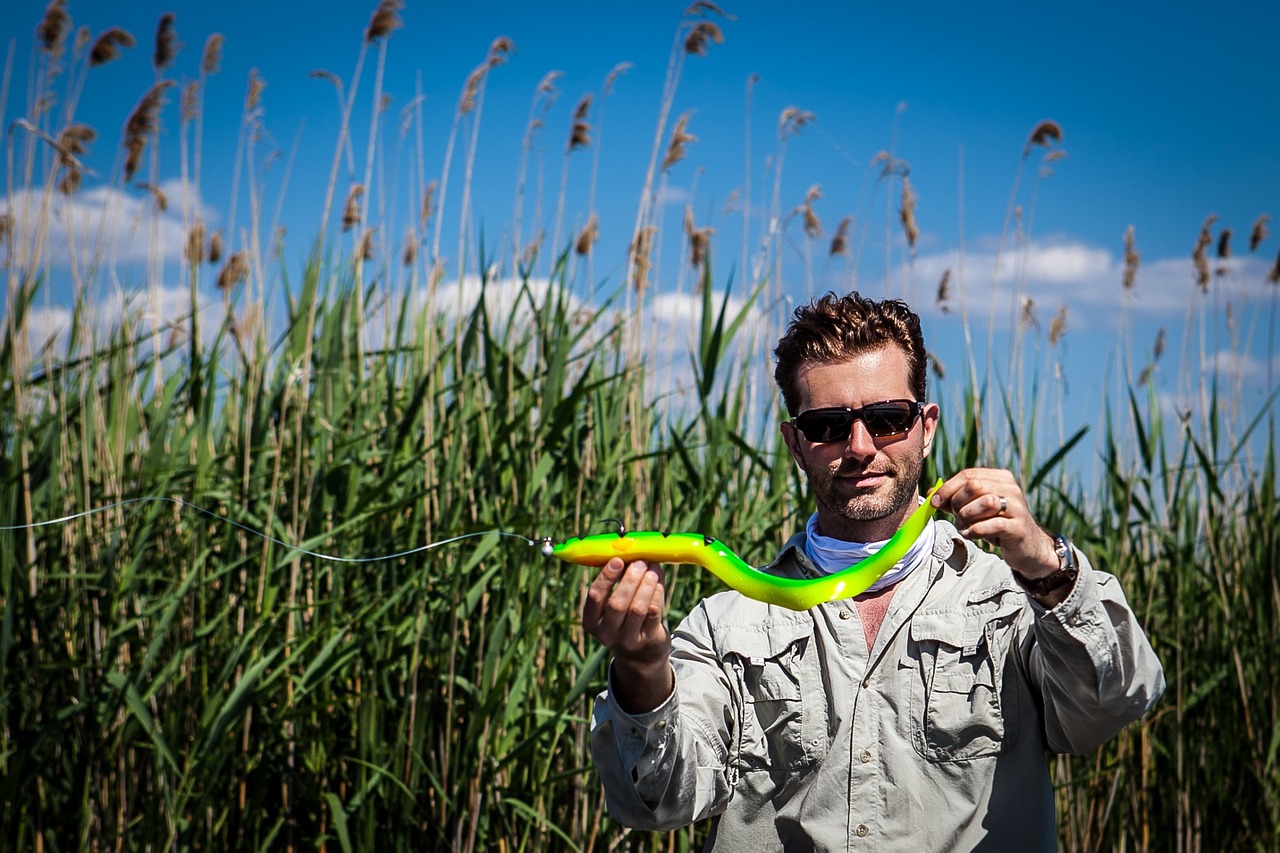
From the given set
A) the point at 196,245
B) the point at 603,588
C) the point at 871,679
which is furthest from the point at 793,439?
the point at 196,245

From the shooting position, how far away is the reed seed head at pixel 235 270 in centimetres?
446

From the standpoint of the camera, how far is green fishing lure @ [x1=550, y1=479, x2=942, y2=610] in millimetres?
1998

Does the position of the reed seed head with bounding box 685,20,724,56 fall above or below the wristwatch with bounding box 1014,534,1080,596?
above

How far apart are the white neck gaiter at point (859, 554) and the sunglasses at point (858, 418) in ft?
0.83

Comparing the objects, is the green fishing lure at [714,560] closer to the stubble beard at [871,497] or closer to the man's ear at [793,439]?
the stubble beard at [871,497]

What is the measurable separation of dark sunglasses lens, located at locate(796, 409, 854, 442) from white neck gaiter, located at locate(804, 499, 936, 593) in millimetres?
255

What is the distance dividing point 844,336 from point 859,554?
0.49 m

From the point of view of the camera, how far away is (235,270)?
15.4 feet

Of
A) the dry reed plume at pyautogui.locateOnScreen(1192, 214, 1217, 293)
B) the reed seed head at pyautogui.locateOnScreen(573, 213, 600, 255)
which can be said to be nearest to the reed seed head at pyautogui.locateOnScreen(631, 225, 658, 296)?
the reed seed head at pyautogui.locateOnScreen(573, 213, 600, 255)

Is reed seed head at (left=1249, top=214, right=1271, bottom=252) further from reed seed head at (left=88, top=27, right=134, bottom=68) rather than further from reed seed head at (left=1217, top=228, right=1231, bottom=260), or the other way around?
reed seed head at (left=88, top=27, right=134, bottom=68)

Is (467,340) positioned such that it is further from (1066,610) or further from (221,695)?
(1066,610)

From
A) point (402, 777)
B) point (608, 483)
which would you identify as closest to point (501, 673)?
point (402, 777)

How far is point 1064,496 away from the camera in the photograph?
4477 millimetres

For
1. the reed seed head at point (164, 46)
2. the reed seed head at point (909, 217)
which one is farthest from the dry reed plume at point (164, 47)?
the reed seed head at point (909, 217)
